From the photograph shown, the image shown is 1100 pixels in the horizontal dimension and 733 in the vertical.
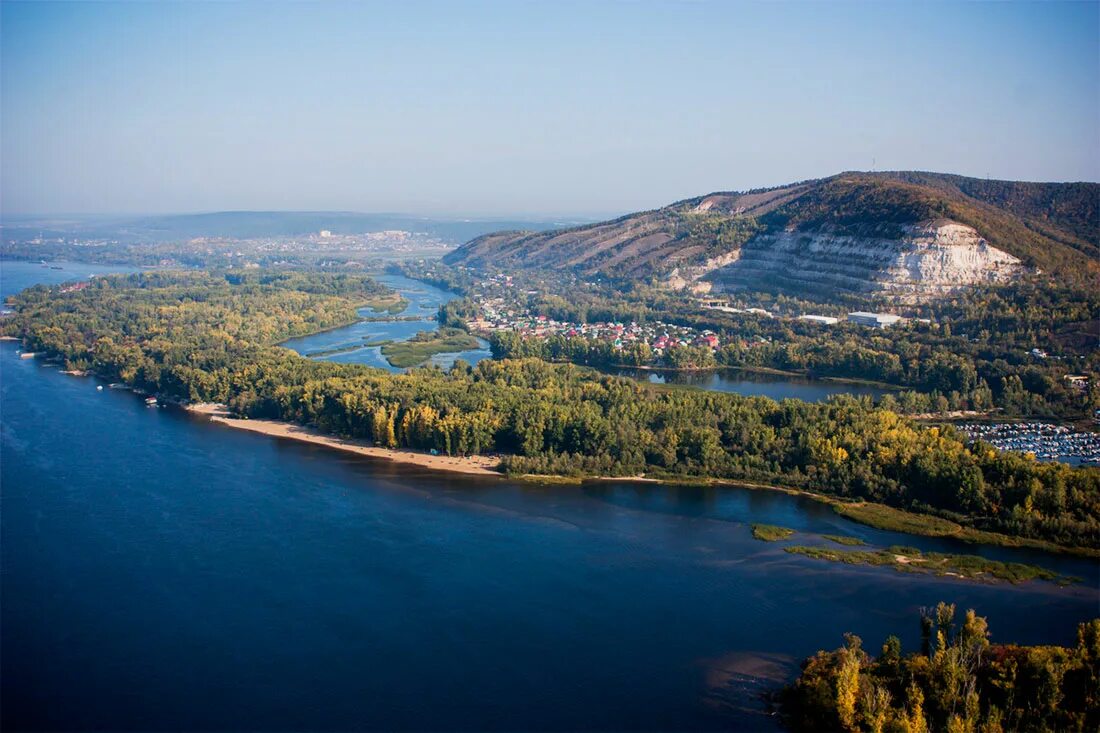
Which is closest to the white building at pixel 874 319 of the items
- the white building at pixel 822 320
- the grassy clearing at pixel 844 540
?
the white building at pixel 822 320

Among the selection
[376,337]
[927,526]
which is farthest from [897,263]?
[927,526]

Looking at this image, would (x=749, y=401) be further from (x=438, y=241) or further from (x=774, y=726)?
(x=438, y=241)

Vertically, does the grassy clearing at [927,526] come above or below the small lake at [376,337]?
below

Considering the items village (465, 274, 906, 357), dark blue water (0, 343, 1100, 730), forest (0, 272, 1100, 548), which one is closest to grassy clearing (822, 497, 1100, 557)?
forest (0, 272, 1100, 548)

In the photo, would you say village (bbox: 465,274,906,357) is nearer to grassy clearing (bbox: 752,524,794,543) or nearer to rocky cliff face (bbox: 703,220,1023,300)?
rocky cliff face (bbox: 703,220,1023,300)

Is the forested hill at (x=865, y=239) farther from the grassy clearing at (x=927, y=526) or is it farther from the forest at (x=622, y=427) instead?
the grassy clearing at (x=927, y=526)

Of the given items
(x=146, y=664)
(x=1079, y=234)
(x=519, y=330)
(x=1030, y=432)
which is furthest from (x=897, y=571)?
(x=1079, y=234)
